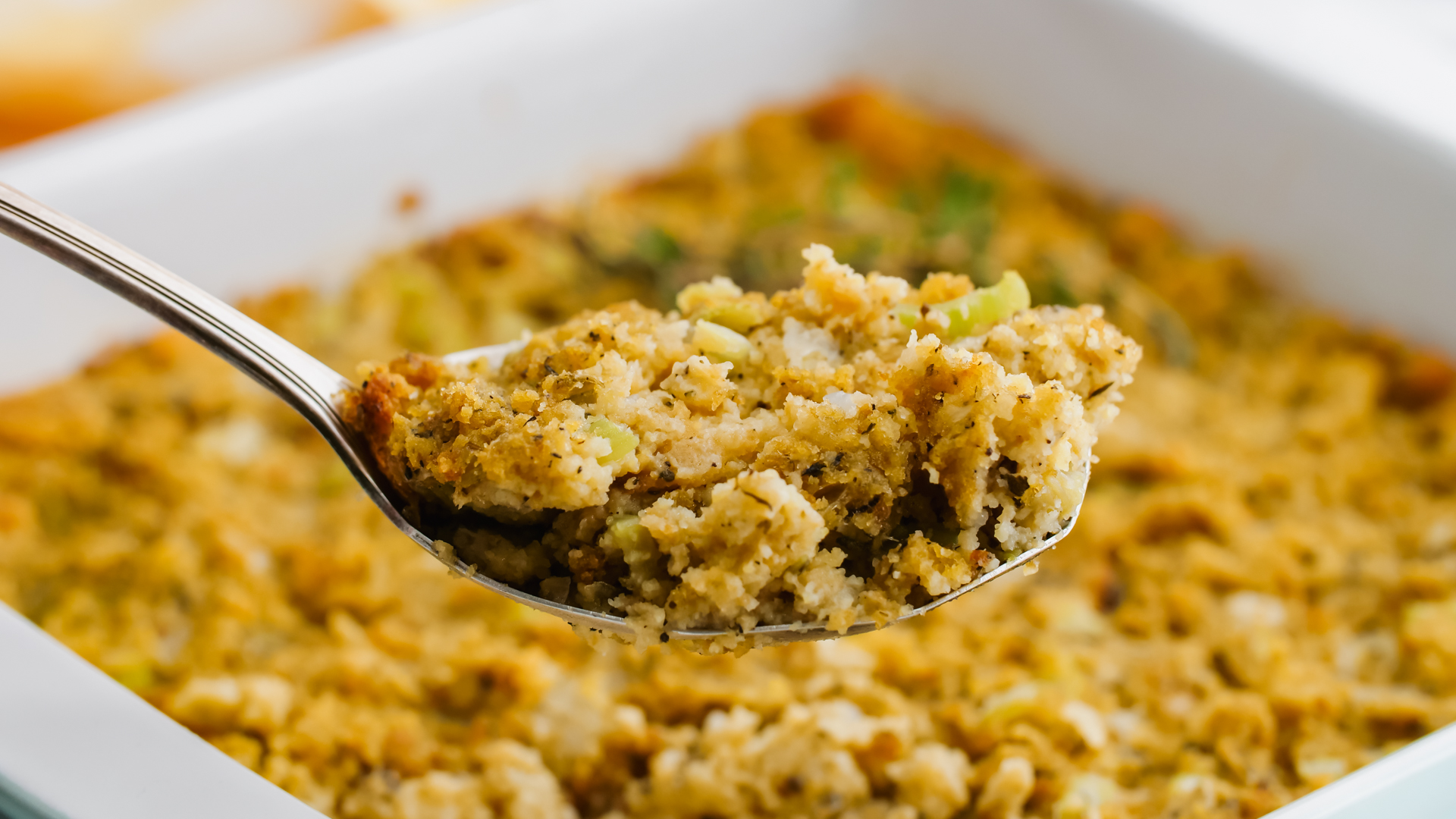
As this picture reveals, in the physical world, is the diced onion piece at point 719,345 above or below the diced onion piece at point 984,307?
below

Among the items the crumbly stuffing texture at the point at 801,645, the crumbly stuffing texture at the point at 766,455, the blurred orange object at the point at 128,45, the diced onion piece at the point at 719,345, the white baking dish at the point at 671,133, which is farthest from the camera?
the blurred orange object at the point at 128,45

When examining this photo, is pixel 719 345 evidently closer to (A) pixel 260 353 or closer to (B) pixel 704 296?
(B) pixel 704 296

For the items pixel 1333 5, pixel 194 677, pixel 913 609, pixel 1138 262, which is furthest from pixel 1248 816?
pixel 1333 5

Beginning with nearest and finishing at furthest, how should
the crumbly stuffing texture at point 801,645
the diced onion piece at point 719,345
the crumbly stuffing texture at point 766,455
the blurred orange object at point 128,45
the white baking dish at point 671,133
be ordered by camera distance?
the crumbly stuffing texture at point 766,455, the diced onion piece at point 719,345, the crumbly stuffing texture at point 801,645, the white baking dish at point 671,133, the blurred orange object at point 128,45

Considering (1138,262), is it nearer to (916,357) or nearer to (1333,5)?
(1333,5)

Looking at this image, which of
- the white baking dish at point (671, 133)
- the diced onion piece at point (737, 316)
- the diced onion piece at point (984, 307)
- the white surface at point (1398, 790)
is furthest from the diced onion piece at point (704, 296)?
the white baking dish at point (671, 133)

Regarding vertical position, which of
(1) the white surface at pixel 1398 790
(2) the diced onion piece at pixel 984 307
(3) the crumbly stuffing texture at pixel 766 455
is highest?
(2) the diced onion piece at pixel 984 307

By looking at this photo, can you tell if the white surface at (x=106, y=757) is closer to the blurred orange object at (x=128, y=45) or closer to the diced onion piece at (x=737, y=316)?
the diced onion piece at (x=737, y=316)

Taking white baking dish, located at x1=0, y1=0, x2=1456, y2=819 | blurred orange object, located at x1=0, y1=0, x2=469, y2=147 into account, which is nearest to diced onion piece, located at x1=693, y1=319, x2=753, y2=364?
white baking dish, located at x1=0, y1=0, x2=1456, y2=819

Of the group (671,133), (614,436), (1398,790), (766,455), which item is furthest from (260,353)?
(671,133)
